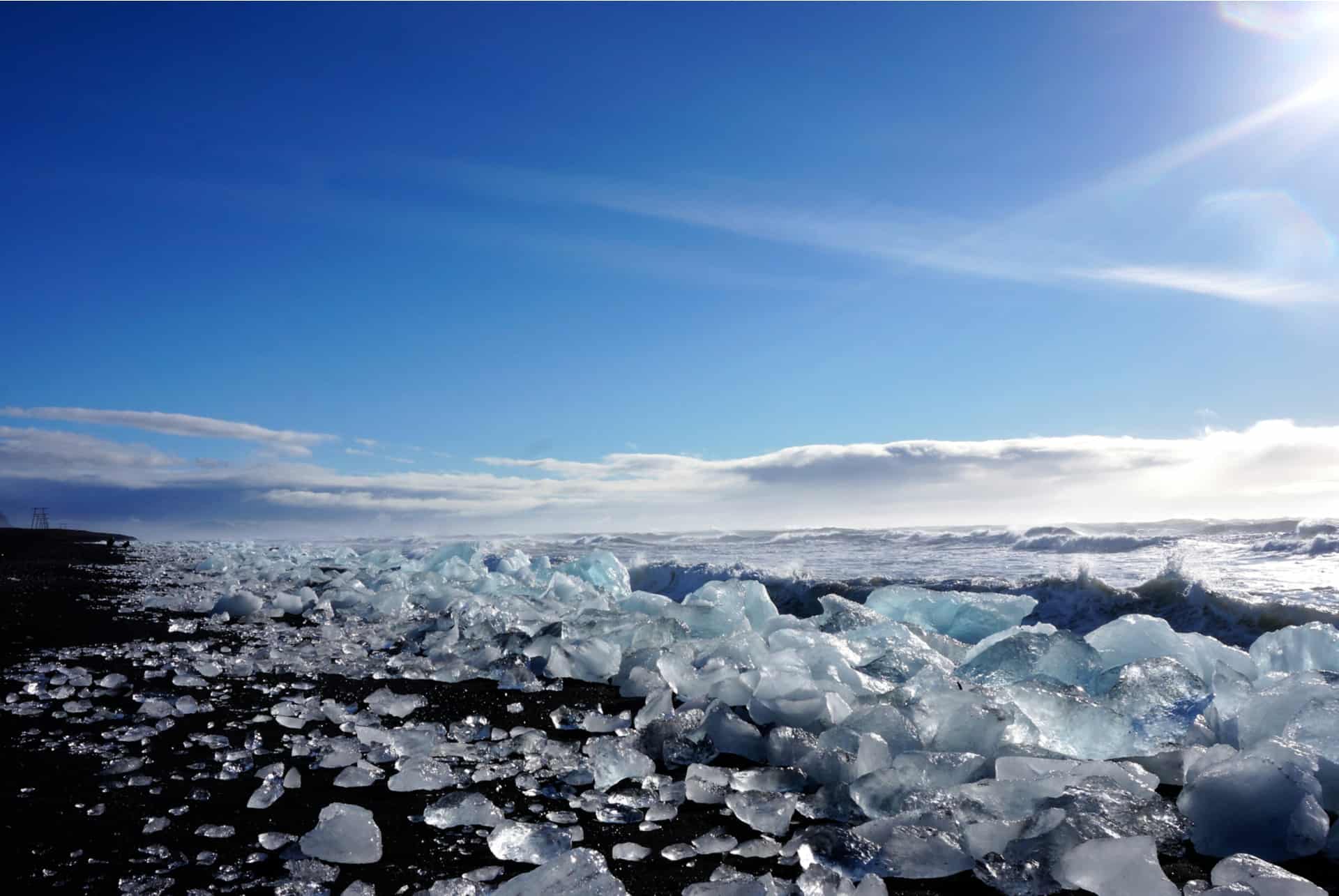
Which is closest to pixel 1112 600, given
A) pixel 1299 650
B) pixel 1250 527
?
pixel 1299 650

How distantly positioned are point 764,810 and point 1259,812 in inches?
44.7

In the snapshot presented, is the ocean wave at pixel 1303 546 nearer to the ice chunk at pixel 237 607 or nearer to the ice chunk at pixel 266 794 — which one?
the ice chunk at pixel 266 794

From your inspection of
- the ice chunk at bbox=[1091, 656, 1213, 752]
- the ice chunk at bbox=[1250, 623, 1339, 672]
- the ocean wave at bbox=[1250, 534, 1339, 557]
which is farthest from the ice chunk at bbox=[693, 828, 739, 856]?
the ocean wave at bbox=[1250, 534, 1339, 557]

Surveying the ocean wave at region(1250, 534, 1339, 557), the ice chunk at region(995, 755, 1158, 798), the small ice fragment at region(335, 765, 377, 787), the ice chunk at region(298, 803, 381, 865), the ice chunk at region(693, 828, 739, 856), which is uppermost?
the ocean wave at region(1250, 534, 1339, 557)

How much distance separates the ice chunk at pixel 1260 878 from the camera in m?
1.42

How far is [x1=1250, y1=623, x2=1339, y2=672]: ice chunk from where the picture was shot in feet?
9.09

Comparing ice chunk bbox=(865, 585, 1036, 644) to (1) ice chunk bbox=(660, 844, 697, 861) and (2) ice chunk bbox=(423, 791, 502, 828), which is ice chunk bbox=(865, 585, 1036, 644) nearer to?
(1) ice chunk bbox=(660, 844, 697, 861)

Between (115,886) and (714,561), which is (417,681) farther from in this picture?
(714,561)

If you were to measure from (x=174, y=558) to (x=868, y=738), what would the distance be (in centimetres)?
1584

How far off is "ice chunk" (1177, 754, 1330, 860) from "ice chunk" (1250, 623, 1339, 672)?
52.7 inches

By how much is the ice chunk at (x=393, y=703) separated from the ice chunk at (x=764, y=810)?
1.56 metres

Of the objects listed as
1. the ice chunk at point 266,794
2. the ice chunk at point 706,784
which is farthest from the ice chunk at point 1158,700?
the ice chunk at point 266,794

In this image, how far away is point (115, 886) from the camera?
4.91 feet

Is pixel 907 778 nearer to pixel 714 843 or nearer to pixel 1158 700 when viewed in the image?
pixel 714 843
